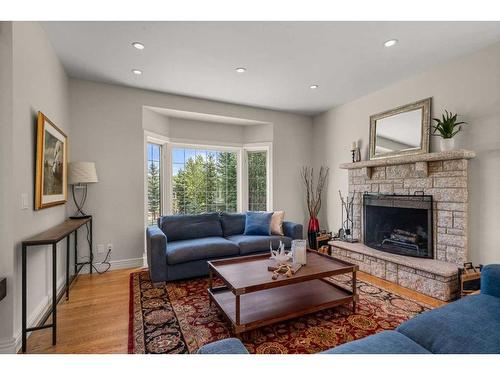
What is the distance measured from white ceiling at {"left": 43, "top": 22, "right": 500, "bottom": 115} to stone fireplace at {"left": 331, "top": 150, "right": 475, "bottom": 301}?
3.71 feet

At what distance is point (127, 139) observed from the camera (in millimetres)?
3609

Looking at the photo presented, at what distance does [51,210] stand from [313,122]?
14.8 feet

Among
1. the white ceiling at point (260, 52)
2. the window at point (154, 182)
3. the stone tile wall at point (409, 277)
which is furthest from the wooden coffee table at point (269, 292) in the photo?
the white ceiling at point (260, 52)

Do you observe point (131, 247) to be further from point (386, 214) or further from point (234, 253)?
point (386, 214)

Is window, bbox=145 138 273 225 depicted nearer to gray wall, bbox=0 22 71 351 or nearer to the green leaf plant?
gray wall, bbox=0 22 71 351

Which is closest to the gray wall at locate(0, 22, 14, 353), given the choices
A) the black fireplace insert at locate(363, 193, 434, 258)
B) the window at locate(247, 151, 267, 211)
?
the window at locate(247, 151, 267, 211)

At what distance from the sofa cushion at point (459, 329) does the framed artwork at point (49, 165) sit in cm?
294

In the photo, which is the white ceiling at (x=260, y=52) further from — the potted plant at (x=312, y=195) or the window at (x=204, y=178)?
the potted plant at (x=312, y=195)

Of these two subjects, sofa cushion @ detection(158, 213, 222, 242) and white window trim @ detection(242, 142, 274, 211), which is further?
white window trim @ detection(242, 142, 274, 211)

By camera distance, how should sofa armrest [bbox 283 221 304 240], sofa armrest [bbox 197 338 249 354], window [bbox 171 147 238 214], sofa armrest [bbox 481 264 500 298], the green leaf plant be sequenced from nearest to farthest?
sofa armrest [bbox 197 338 249 354]
sofa armrest [bbox 481 264 500 298]
the green leaf plant
sofa armrest [bbox 283 221 304 240]
window [bbox 171 147 238 214]

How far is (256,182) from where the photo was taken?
4.92 m

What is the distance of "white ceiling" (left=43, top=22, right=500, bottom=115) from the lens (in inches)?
89.0

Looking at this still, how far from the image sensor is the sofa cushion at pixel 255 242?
3.40 metres
